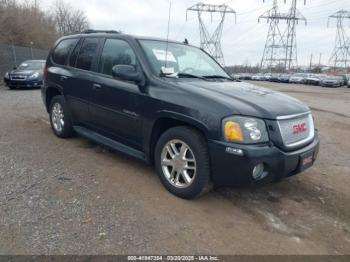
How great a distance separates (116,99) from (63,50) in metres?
2.14

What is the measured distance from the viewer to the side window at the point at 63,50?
18.7 ft

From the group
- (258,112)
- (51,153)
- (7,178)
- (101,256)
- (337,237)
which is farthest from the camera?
(51,153)

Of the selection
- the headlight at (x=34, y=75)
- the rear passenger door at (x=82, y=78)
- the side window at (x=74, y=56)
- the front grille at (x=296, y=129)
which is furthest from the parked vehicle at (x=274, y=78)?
the front grille at (x=296, y=129)

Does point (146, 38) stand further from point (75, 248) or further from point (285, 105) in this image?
point (75, 248)

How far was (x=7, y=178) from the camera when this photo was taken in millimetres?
4117

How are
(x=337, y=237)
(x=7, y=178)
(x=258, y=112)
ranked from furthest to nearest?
(x=7, y=178)
(x=258, y=112)
(x=337, y=237)

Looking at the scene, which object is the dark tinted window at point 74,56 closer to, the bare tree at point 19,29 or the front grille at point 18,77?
the front grille at point 18,77

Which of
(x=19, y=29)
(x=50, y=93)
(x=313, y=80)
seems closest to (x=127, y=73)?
(x=50, y=93)

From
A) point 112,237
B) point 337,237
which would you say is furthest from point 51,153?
point 337,237

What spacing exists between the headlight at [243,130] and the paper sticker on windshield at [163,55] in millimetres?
1482

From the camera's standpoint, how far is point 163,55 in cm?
443

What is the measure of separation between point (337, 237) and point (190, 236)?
4.63ft

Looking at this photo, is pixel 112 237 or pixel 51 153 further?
pixel 51 153

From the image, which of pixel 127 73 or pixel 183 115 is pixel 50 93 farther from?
pixel 183 115
